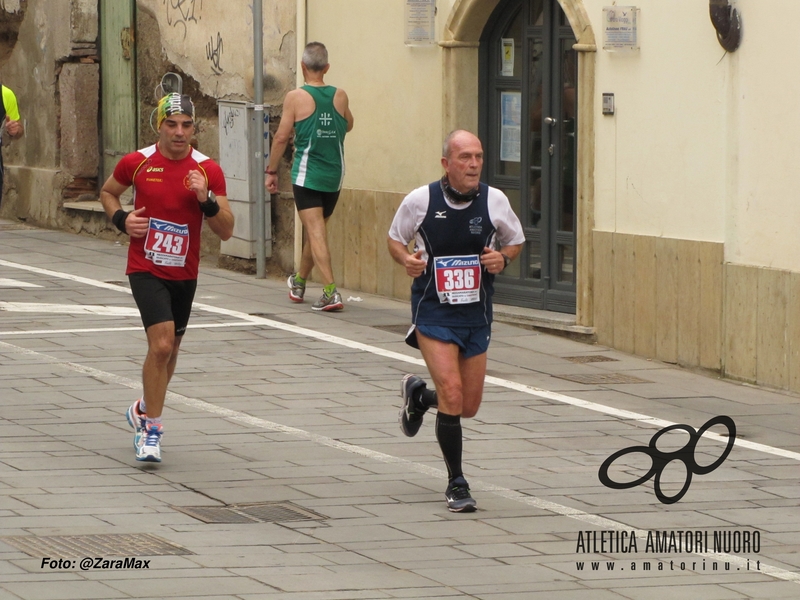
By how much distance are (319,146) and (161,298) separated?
5468 millimetres

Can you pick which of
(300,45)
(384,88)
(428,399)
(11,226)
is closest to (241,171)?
(300,45)

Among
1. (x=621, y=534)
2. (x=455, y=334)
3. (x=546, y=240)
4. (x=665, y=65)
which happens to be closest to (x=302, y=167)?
(x=546, y=240)

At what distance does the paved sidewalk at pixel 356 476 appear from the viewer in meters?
6.43

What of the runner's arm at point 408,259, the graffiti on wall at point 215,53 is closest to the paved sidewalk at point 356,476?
the runner's arm at point 408,259

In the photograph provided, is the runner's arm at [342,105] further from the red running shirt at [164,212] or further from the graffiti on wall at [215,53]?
the red running shirt at [164,212]

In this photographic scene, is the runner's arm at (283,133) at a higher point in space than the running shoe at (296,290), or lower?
higher

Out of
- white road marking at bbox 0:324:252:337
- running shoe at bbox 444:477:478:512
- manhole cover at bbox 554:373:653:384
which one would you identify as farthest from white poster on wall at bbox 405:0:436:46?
running shoe at bbox 444:477:478:512

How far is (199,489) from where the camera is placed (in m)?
7.86

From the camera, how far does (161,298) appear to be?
8.41 metres

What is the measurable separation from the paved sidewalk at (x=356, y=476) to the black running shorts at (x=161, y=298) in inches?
28.5

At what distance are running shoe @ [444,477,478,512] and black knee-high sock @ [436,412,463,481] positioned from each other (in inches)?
3.0

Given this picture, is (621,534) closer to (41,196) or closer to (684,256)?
(684,256)

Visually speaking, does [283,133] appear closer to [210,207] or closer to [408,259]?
[210,207]

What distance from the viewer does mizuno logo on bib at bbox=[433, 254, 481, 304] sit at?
7777 millimetres
